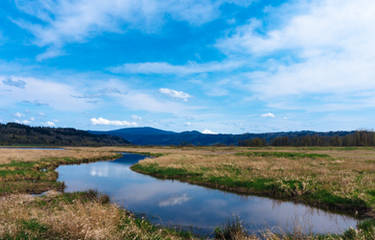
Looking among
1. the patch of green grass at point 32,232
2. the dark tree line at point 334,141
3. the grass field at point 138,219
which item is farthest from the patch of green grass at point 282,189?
the dark tree line at point 334,141

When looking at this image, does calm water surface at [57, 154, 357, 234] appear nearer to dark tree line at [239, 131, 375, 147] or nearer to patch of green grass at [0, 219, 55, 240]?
patch of green grass at [0, 219, 55, 240]

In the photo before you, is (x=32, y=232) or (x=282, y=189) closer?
(x=32, y=232)

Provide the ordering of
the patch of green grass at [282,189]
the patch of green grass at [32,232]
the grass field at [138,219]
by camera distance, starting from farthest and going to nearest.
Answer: the patch of green grass at [282,189], the grass field at [138,219], the patch of green grass at [32,232]

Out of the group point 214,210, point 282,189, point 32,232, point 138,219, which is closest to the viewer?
point 32,232

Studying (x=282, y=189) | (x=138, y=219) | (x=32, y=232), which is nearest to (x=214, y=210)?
(x=138, y=219)

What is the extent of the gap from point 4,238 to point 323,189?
71.4ft

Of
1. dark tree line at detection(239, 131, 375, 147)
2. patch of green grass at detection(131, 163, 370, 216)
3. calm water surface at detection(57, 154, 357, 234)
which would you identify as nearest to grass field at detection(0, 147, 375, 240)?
patch of green grass at detection(131, 163, 370, 216)

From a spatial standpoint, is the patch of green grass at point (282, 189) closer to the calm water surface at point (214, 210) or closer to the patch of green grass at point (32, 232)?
the calm water surface at point (214, 210)

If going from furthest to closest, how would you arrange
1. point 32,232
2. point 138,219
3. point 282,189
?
point 282,189
point 138,219
point 32,232

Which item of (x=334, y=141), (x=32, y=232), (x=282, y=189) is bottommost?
(x=282, y=189)

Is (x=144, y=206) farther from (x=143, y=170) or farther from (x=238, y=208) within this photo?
(x=143, y=170)

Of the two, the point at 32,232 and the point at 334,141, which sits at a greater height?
the point at 334,141

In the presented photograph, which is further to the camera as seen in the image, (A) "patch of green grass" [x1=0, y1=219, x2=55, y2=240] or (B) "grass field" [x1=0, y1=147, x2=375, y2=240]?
(B) "grass field" [x1=0, y1=147, x2=375, y2=240]

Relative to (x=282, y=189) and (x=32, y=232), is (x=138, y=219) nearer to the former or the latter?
(x=32, y=232)
